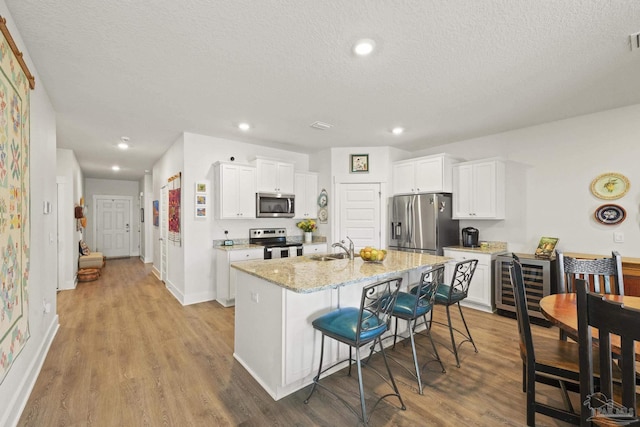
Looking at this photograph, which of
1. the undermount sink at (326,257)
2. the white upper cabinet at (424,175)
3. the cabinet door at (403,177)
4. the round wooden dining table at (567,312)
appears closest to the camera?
the round wooden dining table at (567,312)

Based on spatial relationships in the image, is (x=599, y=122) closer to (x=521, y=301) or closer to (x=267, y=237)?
(x=521, y=301)

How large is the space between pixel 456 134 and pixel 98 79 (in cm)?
456

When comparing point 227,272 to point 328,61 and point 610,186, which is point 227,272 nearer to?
point 328,61

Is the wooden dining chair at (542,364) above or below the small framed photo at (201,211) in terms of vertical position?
below

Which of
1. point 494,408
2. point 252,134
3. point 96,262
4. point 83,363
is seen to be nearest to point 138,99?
point 252,134

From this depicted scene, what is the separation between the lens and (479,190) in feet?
14.4

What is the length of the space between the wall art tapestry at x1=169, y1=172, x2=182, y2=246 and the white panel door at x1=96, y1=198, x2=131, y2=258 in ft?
18.1

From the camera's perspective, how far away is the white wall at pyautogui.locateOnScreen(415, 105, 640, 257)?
11.1ft

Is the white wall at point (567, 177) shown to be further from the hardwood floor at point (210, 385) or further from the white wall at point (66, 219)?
the white wall at point (66, 219)

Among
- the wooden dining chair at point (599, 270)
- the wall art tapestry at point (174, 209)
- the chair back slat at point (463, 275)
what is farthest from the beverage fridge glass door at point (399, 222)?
the wall art tapestry at point (174, 209)

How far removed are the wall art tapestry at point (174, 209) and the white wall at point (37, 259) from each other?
5.05ft

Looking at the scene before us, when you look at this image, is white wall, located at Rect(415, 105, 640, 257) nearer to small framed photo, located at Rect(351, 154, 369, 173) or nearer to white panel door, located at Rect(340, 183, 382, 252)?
white panel door, located at Rect(340, 183, 382, 252)

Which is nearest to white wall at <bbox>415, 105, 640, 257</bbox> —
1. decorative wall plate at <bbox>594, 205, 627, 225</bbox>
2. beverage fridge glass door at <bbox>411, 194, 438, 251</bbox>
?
decorative wall plate at <bbox>594, 205, 627, 225</bbox>

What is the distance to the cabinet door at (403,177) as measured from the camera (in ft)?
16.2
